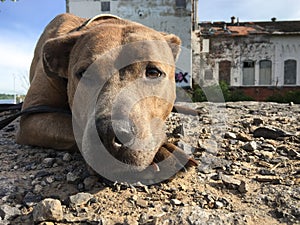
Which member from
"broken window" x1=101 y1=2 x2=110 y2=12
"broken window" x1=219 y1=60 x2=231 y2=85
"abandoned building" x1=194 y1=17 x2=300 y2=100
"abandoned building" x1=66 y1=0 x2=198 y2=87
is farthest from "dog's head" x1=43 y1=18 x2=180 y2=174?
"broken window" x1=219 y1=60 x2=231 y2=85

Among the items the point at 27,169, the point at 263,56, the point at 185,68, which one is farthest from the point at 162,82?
the point at 263,56

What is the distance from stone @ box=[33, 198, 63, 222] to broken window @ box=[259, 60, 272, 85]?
24.6 meters

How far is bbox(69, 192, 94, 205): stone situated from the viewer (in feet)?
5.98

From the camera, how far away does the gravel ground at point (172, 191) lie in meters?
1.71

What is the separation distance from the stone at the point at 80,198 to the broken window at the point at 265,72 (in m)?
24.4

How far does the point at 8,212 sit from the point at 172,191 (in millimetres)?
855

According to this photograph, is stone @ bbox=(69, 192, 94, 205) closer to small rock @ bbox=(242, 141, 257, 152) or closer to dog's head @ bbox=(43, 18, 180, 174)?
dog's head @ bbox=(43, 18, 180, 174)

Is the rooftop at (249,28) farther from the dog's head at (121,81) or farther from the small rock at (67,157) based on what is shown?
the small rock at (67,157)

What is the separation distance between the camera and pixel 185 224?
1.63 m

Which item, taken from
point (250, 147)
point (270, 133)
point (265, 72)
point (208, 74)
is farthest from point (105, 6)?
point (250, 147)

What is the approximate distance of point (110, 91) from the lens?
2.20 metres

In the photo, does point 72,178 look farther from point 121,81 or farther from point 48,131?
point 48,131

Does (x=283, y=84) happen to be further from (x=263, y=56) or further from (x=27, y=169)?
(x=27, y=169)

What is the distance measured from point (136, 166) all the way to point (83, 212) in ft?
1.27
